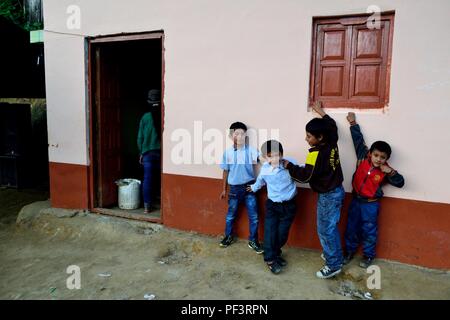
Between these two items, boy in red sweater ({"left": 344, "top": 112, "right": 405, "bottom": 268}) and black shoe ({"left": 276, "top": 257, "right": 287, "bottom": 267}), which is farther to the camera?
black shoe ({"left": 276, "top": 257, "right": 287, "bottom": 267})

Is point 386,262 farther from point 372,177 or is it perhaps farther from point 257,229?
point 257,229

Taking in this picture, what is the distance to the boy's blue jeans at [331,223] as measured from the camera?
148 inches

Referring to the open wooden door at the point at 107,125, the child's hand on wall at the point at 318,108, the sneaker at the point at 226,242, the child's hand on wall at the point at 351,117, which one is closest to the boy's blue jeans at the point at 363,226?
the child's hand on wall at the point at 351,117

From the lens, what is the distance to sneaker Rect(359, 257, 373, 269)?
3927 mm

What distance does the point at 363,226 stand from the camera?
12.9 feet

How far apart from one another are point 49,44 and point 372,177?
4.98 metres

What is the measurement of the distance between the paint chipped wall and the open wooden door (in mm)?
231

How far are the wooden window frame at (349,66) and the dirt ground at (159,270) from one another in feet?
5.42

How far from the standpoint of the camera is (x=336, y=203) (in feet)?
12.3

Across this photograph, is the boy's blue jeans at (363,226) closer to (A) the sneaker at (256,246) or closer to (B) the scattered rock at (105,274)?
(A) the sneaker at (256,246)

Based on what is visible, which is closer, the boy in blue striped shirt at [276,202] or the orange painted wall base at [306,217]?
the orange painted wall base at [306,217]

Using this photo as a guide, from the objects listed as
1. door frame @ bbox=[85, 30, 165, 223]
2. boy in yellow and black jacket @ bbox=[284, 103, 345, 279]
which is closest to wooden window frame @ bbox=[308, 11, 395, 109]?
boy in yellow and black jacket @ bbox=[284, 103, 345, 279]

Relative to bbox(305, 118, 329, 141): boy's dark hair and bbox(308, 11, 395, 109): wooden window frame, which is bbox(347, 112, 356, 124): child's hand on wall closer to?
bbox(308, 11, 395, 109): wooden window frame

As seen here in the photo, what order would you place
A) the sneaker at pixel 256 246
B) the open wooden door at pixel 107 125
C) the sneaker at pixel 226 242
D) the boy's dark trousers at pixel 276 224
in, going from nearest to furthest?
the boy's dark trousers at pixel 276 224, the sneaker at pixel 256 246, the sneaker at pixel 226 242, the open wooden door at pixel 107 125
